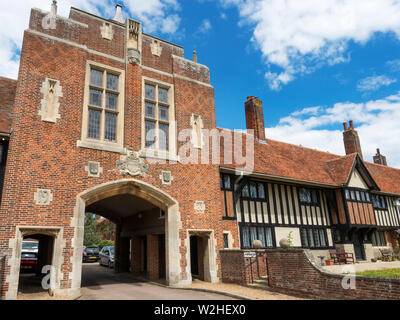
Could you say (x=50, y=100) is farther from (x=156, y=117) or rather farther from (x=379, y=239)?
(x=379, y=239)

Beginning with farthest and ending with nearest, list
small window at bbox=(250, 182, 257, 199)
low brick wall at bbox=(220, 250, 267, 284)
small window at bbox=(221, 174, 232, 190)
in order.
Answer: small window at bbox=(250, 182, 257, 199)
small window at bbox=(221, 174, 232, 190)
low brick wall at bbox=(220, 250, 267, 284)

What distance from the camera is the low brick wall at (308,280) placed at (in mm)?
6965

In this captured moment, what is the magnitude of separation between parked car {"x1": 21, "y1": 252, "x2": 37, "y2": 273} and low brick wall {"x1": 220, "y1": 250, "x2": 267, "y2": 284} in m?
9.10

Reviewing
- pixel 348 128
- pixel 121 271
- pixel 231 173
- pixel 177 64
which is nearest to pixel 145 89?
pixel 177 64

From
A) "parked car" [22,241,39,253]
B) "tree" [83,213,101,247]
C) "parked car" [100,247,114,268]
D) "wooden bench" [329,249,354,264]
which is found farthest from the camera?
"tree" [83,213,101,247]

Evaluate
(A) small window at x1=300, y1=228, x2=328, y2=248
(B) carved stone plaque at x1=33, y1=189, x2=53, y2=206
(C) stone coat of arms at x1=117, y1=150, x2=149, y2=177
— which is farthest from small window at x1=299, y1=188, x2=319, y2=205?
(B) carved stone plaque at x1=33, y1=189, x2=53, y2=206

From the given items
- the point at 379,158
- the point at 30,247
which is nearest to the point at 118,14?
the point at 30,247

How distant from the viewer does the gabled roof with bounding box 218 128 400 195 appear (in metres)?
16.4

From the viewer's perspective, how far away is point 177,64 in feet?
46.0

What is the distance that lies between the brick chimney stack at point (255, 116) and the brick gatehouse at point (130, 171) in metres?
0.93

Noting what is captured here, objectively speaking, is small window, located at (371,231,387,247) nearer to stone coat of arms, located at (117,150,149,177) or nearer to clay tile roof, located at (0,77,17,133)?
stone coat of arms, located at (117,150,149,177)

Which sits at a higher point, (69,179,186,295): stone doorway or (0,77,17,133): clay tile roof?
(0,77,17,133): clay tile roof

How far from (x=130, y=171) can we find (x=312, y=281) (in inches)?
273
